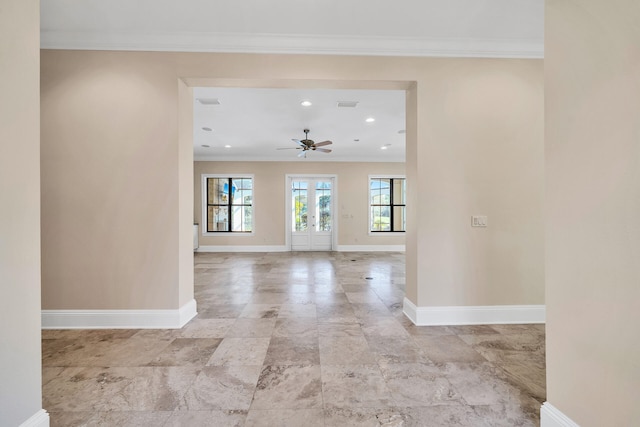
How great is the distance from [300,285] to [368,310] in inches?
59.5

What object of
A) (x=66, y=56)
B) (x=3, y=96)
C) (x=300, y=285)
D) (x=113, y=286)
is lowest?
(x=300, y=285)

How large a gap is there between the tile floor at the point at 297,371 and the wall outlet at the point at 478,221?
107 centimetres

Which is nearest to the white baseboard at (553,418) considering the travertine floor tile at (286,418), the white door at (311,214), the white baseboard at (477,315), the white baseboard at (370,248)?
the travertine floor tile at (286,418)

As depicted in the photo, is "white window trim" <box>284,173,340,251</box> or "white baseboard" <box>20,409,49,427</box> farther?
"white window trim" <box>284,173,340,251</box>

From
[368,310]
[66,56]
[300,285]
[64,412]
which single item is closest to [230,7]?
[66,56]

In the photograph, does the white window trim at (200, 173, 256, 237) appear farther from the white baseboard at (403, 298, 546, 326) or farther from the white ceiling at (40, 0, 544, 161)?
the white baseboard at (403, 298, 546, 326)

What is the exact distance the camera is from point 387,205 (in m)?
9.05

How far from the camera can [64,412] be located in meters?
1.60

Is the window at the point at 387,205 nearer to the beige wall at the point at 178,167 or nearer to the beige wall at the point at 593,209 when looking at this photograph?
the beige wall at the point at 178,167

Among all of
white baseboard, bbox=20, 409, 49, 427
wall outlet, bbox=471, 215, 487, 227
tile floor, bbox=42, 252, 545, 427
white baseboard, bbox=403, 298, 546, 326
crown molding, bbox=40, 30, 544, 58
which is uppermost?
crown molding, bbox=40, 30, 544, 58

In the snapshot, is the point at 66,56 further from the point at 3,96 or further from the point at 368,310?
the point at 368,310

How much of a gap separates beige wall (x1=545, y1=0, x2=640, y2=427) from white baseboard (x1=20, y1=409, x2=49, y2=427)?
8.56ft

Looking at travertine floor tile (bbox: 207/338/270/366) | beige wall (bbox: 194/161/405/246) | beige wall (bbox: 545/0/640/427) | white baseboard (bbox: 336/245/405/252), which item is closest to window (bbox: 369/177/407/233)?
white baseboard (bbox: 336/245/405/252)

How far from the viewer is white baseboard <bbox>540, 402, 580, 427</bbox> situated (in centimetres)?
133
